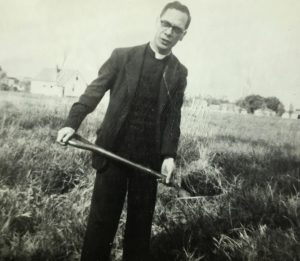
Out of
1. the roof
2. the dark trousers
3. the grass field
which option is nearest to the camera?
the dark trousers

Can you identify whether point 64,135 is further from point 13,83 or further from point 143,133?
point 13,83

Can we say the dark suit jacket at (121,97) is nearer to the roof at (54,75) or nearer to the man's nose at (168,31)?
the man's nose at (168,31)

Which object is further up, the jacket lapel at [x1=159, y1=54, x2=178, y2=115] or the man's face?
the man's face

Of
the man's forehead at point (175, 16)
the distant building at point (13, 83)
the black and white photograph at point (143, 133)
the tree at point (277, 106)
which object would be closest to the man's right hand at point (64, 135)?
the black and white photograph at point (143, 133)

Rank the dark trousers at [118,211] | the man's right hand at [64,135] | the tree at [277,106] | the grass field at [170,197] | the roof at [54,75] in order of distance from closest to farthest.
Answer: the man's right hand at [64,135] < the dark trousers at [118,211] < the grass field at [170,197] < the roof at [54,75] < the tree at [277,106]

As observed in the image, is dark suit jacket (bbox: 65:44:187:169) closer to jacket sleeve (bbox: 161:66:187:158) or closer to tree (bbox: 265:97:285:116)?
jacket sleeve (bbox: 161:66:187:158)

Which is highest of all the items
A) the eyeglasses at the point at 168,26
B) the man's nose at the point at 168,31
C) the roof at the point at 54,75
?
the eyeglasses at the point at 168,26

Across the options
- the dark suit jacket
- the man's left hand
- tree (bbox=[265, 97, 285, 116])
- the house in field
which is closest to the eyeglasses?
the dark suit jacket
